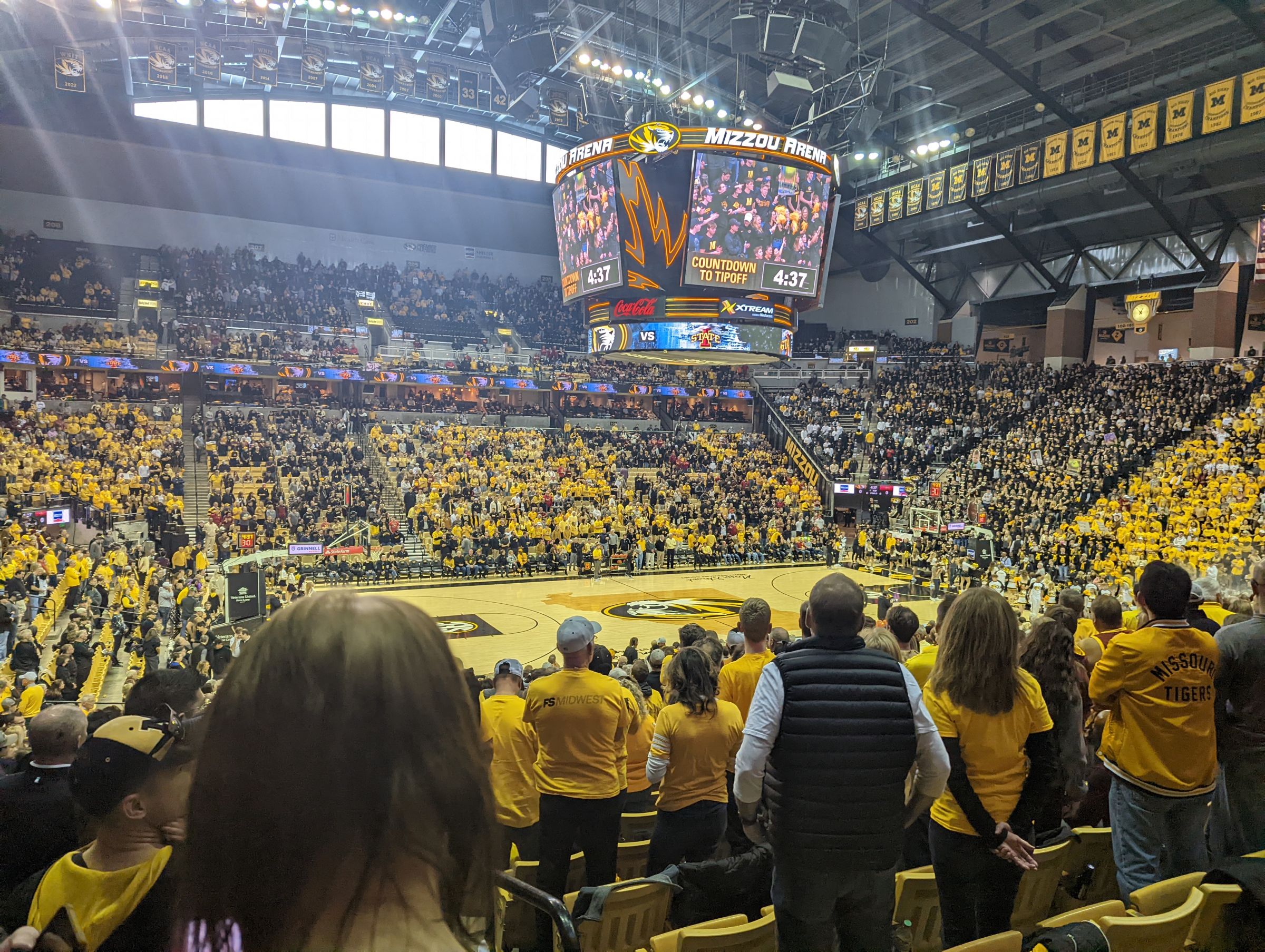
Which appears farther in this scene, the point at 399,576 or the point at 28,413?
the point at 28,413

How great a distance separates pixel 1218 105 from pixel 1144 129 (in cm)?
188

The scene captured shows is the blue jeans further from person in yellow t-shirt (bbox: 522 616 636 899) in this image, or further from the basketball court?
the basketball court

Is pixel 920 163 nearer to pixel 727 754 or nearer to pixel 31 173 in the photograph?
pixel 727 754

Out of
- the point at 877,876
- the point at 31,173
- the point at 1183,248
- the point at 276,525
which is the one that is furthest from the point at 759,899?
the point at 31,173

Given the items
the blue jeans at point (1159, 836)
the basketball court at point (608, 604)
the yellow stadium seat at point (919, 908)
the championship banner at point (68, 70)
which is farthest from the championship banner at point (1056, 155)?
the championship banner at point (68, 70)

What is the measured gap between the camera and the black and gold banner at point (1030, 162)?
79.8 ft

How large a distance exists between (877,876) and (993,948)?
1.43 feet

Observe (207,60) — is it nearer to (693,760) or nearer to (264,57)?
(264,57)

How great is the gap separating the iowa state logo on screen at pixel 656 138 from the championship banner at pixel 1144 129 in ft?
45.0

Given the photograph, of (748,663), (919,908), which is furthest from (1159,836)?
(748,663)

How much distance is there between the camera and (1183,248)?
102 ft

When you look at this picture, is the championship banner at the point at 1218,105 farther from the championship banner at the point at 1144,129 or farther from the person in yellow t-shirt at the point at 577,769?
the person in yellow t-shirt at the point at 577,769

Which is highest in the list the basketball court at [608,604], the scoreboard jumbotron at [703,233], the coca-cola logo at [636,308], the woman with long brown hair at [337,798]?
the scoreboard jumbotron at [703,233]

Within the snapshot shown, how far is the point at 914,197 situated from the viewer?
2831cm
